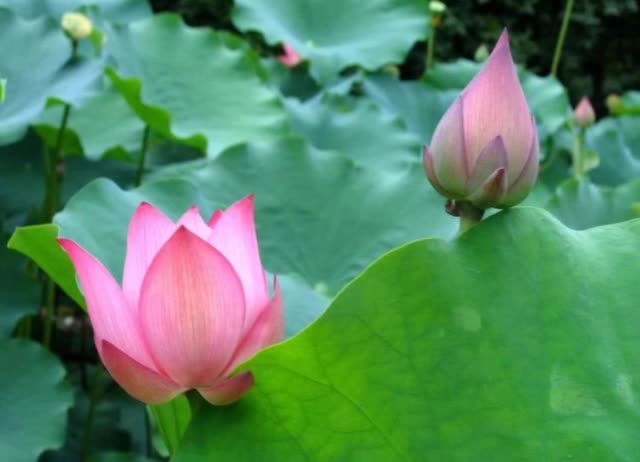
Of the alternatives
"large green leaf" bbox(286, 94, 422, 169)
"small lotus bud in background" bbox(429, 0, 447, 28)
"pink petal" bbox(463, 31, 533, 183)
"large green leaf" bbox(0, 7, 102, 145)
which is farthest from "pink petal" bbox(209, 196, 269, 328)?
"small lotus bud in background" bbox(429, 0, 447, 28)

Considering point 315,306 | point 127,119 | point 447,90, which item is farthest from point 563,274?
point 447,90

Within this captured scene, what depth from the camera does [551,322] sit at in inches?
16.6

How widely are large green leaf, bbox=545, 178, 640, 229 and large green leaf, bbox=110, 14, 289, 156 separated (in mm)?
432

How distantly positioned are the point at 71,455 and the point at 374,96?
0.96 m

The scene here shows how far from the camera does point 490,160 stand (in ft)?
1.38

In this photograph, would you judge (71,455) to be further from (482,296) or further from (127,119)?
(482,296)

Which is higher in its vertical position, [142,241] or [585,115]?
[142,241]

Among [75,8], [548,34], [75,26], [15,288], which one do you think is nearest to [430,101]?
[75,8]

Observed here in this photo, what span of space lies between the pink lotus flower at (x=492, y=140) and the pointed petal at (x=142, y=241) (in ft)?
0.46

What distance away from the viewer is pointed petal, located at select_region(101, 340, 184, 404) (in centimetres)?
40

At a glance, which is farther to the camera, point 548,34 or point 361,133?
point 548,34

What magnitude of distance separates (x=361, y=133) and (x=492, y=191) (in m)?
1.05

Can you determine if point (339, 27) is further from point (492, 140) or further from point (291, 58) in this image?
point (492, 140)

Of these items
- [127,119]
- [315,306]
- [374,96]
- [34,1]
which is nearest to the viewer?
[315,306]
